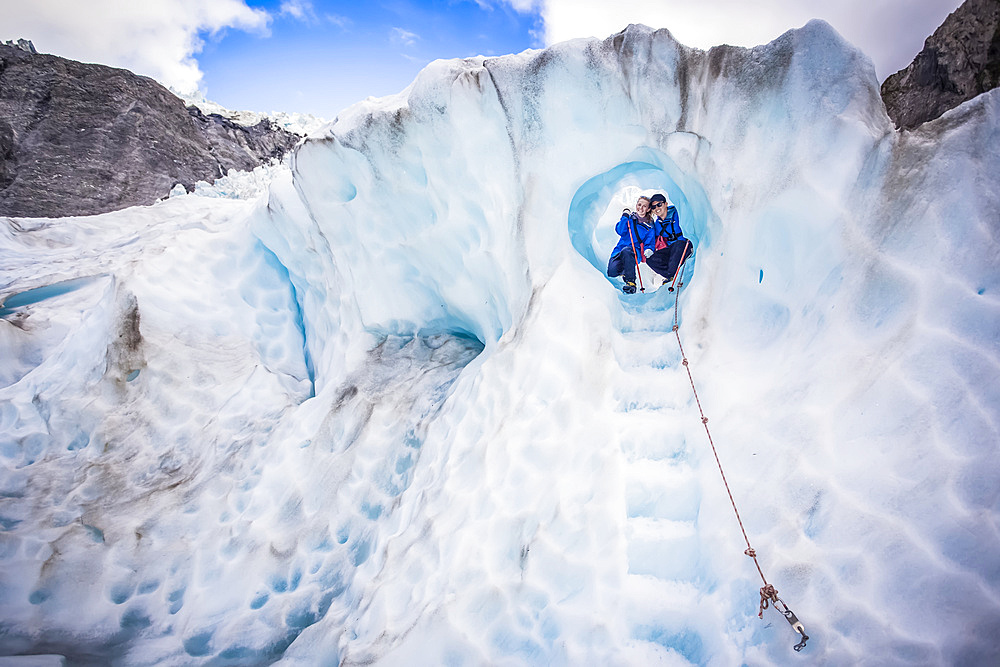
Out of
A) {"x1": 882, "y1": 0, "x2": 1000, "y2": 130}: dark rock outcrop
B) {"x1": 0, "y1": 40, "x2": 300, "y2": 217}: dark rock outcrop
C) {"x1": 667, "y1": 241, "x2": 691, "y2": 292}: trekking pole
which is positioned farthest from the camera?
{"x1": 0, "y1": 40, "x2": 300, "y2": 217}: dark rock outcrop

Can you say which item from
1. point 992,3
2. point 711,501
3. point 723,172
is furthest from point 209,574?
point 992,3

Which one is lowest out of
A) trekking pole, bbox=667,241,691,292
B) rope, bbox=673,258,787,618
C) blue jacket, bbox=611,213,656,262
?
rope, bbox=673,258,787,618

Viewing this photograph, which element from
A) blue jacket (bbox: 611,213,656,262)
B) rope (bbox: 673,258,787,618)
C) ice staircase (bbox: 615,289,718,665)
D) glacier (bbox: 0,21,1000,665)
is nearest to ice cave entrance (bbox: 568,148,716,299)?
glacier (bbox: 0,21,1000,665)

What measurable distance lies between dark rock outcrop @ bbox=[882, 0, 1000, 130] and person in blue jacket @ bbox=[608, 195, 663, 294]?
3570mm

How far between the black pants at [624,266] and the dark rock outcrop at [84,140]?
11.5 meters

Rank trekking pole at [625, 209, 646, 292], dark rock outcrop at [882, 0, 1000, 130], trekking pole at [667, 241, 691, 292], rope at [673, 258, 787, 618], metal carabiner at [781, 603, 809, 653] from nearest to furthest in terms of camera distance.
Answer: metal carabiner at [781, 603, 809, 653] → rope at [673, 258, 787, 618] → trekking pole at [667, 241, 691, 292] → trekking pole at [625, 209, 646, 292] → dark rock outcrop at [882, 0, 1000, 130]

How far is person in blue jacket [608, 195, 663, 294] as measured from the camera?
3.88 meters

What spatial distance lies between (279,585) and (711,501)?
9.01 feet

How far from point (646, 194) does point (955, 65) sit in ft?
13.4

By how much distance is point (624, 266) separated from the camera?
3906 mm

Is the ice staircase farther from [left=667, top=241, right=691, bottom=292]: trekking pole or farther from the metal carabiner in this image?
[left=667, top=241, right=691, bottom=292]: trekking pole

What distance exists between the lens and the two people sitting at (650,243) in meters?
3.88

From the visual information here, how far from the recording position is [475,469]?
116 inches


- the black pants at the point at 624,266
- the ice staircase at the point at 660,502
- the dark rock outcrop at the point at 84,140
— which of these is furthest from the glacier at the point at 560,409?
the dark rock outcrop at the point at 84,140
